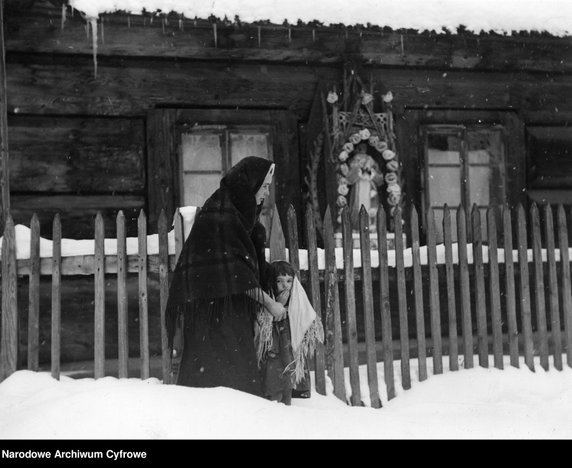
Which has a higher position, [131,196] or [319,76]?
[319,76]

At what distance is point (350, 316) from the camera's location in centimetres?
595

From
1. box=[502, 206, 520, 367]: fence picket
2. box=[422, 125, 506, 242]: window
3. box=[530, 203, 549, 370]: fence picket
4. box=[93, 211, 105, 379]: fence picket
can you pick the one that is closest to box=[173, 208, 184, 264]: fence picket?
box=[93, 211, 105, 379]: fence picket

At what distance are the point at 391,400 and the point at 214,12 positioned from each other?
3815 millimetres

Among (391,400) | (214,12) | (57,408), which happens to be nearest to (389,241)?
(391,400)

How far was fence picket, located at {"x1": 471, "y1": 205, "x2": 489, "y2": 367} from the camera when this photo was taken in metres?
6.40

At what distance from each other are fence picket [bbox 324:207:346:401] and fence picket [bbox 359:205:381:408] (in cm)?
25

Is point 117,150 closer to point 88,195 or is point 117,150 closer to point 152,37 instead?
point 88,195

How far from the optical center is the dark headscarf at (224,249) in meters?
4.21

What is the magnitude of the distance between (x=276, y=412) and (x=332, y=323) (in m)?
1.80

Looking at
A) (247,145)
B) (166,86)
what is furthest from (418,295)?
(166,86)

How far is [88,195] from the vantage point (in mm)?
7289

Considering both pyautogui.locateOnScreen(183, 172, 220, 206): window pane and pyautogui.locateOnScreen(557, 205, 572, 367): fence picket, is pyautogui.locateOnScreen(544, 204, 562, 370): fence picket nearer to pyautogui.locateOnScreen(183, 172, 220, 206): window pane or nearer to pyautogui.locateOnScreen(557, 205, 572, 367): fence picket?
pyautogui.locateOnScreen(557, 205, 572, 367): fence picket

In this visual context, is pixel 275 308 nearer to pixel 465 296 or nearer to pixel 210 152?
pixel 465 296

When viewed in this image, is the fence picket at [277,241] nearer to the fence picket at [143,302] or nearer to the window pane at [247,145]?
the fence picket at [143,302]
